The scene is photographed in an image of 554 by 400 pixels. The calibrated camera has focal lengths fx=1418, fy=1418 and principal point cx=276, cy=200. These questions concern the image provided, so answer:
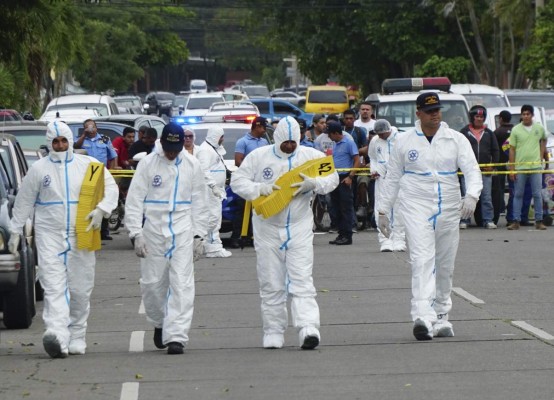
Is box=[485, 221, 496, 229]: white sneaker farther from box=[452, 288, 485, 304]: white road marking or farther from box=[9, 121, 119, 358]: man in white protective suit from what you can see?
box=[9, 121, 119, 358]: man in white protective suit

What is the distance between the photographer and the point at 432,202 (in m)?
11.5

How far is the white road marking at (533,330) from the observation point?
11.5m

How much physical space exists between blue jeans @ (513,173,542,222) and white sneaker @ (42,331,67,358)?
42.2ft

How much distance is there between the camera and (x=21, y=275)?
1260cm

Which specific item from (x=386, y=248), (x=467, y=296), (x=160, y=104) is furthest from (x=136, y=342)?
(x=160, y=104)

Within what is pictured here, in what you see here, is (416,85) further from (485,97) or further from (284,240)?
(284,240)

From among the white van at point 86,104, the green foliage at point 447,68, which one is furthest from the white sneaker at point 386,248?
the green foliage at point 447,68

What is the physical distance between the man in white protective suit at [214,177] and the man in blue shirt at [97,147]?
332 cm

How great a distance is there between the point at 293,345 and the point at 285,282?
53cm

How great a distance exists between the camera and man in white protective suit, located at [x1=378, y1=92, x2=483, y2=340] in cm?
1141

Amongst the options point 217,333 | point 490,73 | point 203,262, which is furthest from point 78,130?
point 490,73

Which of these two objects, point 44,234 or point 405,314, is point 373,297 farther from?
point 44,234

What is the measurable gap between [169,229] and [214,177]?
780cm

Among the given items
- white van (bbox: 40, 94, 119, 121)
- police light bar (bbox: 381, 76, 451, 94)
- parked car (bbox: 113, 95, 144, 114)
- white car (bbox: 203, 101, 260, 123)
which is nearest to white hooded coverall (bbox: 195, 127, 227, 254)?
white car (bbox: 203, 101, 260, 123)
